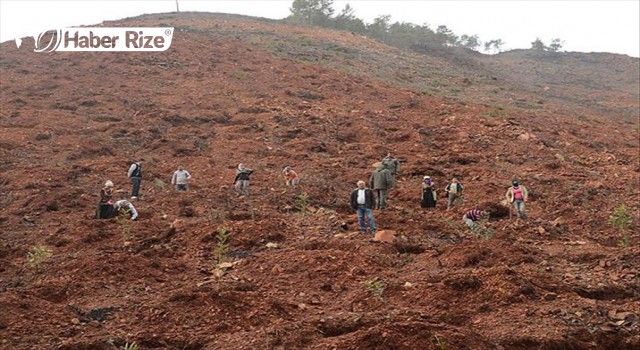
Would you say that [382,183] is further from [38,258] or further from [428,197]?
[38,258]

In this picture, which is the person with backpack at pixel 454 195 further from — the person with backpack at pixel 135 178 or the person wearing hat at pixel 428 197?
the person with backpack at pixel 135 178

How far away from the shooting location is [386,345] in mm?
5750

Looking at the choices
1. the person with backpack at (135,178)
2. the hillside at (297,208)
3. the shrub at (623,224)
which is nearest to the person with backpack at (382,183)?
the hillside at (297,208)

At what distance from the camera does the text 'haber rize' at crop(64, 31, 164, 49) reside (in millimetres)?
29505

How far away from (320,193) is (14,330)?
817cm

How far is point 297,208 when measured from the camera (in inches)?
495

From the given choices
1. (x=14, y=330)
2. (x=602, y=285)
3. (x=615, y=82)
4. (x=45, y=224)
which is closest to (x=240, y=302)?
(x=14, y=330)

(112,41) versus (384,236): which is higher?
(112,41)

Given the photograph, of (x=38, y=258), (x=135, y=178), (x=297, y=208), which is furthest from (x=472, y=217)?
(x=135, y=178)

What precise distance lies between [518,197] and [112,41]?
2398 centimetres

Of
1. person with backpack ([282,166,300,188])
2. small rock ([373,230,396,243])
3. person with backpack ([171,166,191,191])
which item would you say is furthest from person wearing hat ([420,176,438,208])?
person with backpack ([171,166,191,191])

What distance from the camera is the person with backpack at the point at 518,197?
1177cm

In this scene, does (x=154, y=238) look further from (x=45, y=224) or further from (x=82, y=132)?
(x=82, y=132)

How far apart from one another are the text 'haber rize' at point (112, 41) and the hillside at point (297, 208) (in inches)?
54.9
